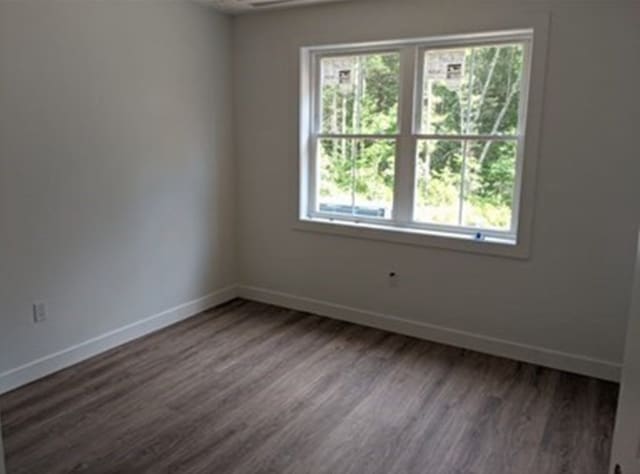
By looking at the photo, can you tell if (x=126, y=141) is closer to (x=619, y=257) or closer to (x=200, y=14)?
(x=200, y=14)

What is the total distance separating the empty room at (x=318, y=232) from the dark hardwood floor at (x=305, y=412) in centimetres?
1

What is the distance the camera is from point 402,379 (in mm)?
3242

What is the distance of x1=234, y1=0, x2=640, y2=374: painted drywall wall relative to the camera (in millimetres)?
3053

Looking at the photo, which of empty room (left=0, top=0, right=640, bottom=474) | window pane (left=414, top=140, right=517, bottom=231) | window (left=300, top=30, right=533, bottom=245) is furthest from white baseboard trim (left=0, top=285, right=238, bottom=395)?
window pane (left=414, top=140, right=517, bottom=231)

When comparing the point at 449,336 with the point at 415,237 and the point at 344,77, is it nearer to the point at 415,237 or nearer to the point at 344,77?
the point at 415,237

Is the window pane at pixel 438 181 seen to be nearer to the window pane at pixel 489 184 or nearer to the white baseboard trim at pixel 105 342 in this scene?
the window pane at pixel 489 184

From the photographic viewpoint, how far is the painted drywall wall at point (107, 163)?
295 cm

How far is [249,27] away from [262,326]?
2479mm

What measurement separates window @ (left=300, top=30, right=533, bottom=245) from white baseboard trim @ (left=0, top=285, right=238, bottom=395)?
114cm

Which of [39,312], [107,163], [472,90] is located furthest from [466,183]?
[39,312]

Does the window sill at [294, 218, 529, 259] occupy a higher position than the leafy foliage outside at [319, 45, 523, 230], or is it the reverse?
the leafy foliage outside at [319, 45, 523, 230]

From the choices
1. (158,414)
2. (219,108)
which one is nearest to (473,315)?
(158,414)

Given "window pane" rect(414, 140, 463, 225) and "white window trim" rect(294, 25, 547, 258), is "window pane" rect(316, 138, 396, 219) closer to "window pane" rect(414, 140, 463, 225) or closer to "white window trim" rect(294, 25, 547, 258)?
"white window trim" rect(294, 25, 547, 258)

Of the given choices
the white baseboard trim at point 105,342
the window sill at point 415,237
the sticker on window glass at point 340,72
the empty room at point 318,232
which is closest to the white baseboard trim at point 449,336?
the empty room at point 318,232
